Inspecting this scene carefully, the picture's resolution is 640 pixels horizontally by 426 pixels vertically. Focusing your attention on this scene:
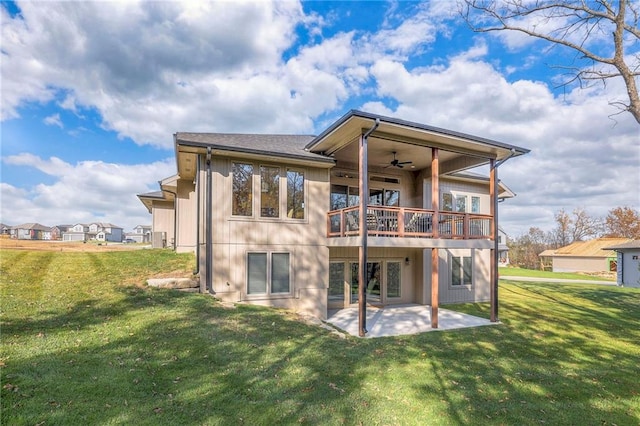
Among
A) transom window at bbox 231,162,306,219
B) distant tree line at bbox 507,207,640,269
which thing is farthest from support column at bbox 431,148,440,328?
distant tree line at bbox 507,207,640,269

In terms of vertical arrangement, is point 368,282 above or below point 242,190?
below

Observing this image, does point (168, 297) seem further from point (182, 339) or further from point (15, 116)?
point (15, 116)

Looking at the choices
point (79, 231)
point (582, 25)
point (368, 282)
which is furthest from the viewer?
point (79, 231)

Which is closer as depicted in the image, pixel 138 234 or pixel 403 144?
pixel 403 144

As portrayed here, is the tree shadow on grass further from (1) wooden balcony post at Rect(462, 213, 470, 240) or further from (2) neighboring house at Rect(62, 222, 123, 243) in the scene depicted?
(2) neighboring house at Rect(62, 222, 123, 243)

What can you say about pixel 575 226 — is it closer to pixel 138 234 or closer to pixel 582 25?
pixel 582 25

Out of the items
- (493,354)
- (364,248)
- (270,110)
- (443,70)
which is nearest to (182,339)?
(364,248)

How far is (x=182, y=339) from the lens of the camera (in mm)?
5707

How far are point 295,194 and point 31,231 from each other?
70.9 metres

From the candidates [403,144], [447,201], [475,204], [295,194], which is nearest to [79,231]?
[295,194]

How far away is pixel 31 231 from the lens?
191 feet

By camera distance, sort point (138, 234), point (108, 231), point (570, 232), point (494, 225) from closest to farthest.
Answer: point (494, 225)
point (570, 232)
point (108, 231)
point (138, 234)

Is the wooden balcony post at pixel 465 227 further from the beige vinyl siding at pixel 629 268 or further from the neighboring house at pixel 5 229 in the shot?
the neighboring house at pixel 5 229

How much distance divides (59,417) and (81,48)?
403 inches
